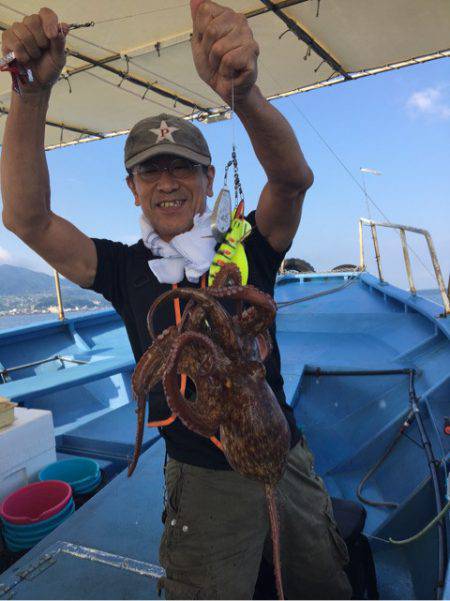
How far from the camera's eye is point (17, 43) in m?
1.96

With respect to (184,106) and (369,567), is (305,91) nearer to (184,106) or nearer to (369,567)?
(184,106)

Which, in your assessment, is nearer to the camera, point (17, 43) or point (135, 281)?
point (17, 43)

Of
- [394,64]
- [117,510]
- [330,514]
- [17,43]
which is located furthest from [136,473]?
[394,64]

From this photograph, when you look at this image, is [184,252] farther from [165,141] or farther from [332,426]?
[332,426]

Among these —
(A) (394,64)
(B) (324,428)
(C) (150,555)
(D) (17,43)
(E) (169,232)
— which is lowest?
(B) (324,428)

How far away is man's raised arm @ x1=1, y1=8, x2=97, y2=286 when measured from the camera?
1963 millimetres

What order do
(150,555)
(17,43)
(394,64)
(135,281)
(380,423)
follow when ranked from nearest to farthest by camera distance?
1. (17,43)
2. (135,281)
3. (150,555)
4. (380,423)
5. (394,64)

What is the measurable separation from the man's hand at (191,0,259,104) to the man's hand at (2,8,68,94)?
72 cm

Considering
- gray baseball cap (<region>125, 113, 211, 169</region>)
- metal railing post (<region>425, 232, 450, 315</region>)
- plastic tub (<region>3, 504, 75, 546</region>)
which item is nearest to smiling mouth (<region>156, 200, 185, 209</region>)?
gray baseball cap (<region>125, 113, 211, 169</region>)

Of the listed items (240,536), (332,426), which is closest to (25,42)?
(240,536)

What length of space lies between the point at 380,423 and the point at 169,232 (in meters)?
4.91

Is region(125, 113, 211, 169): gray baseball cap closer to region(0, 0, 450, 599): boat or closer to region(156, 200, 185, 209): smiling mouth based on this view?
region(156, 200, 185, 209): smiling mouth

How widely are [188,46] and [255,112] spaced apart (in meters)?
7.86

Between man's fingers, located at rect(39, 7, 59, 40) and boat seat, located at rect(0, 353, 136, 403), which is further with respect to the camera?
boat seat, located at rect(0, 353, 136, 403)
